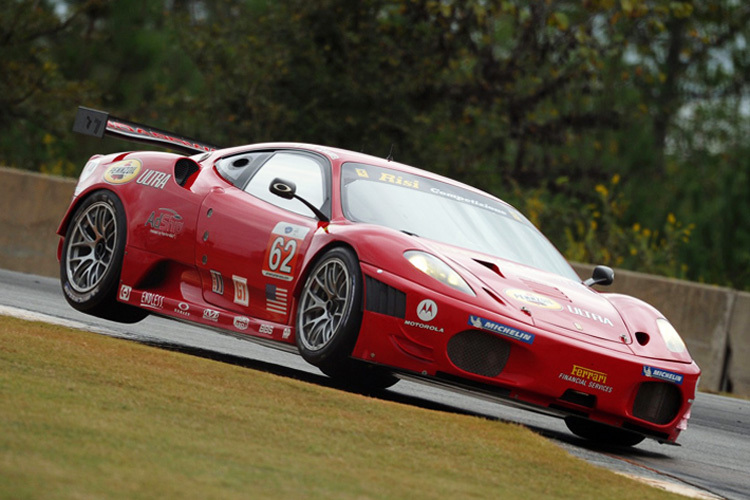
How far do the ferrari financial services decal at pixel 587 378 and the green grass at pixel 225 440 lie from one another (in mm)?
688

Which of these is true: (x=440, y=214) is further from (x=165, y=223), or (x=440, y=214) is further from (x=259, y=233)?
(x=165, y=223)

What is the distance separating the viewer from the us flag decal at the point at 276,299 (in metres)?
7.08

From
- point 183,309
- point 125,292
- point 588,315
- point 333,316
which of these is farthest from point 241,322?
point 588,315

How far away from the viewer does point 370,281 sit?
6.50 m

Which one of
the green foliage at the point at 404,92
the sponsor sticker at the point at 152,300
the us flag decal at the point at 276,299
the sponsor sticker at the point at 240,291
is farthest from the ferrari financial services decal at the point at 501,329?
the green foliage at the point at 404,92

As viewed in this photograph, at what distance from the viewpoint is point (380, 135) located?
1962 cm

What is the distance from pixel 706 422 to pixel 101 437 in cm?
568

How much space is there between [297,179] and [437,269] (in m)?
1.55

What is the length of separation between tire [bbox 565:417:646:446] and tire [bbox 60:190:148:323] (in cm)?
301

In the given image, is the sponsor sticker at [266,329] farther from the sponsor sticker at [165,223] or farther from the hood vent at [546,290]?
the hood vent at [546,290]

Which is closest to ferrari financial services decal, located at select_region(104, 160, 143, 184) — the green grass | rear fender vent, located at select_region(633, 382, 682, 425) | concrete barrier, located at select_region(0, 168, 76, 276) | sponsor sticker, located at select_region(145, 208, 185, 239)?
sponsor sticker, located at select_region(145, 208, 185, 239)

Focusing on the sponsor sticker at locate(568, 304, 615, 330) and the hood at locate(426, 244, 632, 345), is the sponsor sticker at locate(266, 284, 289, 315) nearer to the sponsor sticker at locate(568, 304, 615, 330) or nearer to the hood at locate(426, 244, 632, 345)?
the hood at locate(426, 244, 632, 345)

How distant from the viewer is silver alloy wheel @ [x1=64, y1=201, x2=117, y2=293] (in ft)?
27.7

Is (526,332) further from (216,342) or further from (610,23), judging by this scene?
(610,23)
